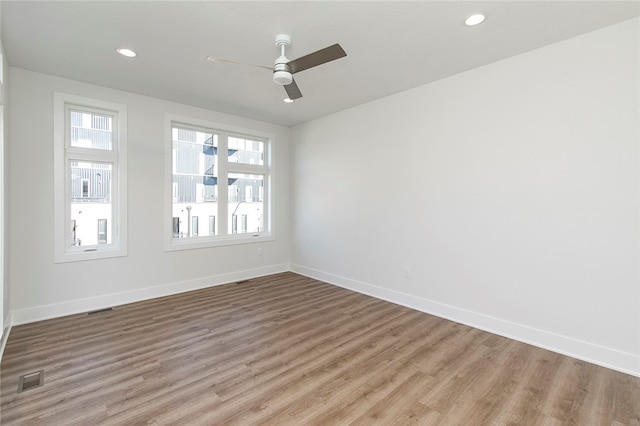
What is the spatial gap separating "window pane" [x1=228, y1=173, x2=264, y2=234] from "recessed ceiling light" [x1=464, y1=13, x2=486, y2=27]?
3852 millimetres

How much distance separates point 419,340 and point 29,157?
15.0ft

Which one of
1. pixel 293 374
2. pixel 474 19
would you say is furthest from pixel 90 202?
pixel 474 19

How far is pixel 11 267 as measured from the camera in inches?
121

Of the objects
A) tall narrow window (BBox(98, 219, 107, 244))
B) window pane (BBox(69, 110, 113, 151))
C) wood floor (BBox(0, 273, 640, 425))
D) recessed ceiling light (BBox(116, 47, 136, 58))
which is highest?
recessed ceiling light (BBox(116, 47, 136, 58))

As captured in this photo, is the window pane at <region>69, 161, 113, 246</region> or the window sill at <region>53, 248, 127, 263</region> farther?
the window pane at <region>69, 161, 113, 246</region>

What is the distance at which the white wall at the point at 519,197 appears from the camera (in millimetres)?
2354

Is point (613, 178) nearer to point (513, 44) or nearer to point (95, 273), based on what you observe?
point (513, 44)

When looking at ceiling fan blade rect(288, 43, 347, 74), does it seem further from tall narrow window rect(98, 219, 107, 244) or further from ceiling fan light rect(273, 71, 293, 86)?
tall narrow window rect(98, 219, 107, 244)

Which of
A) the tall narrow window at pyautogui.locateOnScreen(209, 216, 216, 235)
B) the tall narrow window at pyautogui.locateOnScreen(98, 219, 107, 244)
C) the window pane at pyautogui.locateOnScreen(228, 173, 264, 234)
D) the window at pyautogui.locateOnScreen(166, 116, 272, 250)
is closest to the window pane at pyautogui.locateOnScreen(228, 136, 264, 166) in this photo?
the window at pyautogui.locateOnScreen(166, 116, 272, 250)

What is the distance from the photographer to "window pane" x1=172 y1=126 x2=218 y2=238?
4367mm

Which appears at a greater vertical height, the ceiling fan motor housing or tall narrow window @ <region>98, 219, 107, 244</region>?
the ceiling fan motor housing

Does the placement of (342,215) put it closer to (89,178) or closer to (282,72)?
(282,72)

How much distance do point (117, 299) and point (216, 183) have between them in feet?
6.86

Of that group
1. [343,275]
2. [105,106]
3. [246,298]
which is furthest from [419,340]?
[105,106]
